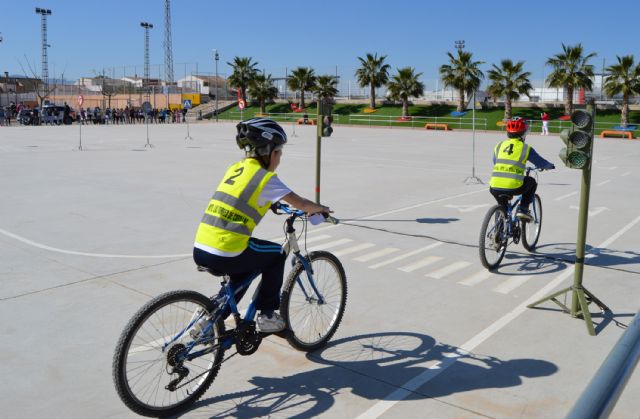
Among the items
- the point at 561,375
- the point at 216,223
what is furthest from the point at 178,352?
the point at 561,375

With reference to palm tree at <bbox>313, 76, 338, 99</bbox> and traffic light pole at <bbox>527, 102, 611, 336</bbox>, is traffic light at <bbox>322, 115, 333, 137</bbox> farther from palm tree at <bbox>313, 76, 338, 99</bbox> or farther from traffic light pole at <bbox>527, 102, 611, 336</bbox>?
palm tree at <bbox>313, 76, 338, 99</bbox>

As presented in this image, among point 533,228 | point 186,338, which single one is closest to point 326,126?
point 533,228

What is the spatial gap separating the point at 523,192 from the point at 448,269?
1.44 m

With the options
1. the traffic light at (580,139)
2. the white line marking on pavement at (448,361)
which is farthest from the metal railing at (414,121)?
the traffic light at (580,139)

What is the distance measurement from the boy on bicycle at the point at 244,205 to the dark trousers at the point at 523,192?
4.29 meters

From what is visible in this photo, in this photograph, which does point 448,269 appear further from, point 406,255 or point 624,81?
point 624,81

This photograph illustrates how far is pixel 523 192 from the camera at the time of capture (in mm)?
7734

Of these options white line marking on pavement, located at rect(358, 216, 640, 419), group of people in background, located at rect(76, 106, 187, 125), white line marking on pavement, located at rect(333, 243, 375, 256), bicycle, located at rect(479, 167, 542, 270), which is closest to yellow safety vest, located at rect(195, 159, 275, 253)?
white line marking on pavement, located at rect(358, 216, 640, 419)

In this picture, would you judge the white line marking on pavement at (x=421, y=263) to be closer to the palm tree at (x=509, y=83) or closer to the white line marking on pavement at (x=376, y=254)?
the white line marking on pavement at (x=376, y=254)

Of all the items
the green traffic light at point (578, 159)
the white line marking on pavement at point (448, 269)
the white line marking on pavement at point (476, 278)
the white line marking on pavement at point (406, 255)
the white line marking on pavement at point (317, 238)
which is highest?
the green traffic light at point (578, 159)

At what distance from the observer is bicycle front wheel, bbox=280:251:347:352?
4559 millimetres

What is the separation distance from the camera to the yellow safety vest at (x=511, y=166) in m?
7.62

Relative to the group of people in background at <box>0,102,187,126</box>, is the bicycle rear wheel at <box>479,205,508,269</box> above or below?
below

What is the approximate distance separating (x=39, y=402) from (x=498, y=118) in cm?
5058
